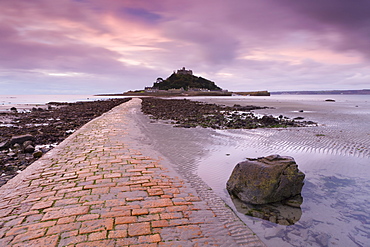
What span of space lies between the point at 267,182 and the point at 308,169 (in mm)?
2684

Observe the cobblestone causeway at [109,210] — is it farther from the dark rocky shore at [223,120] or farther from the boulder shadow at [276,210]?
the dark rocky shore at [223,120]

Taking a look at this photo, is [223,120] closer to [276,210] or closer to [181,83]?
[276,210]

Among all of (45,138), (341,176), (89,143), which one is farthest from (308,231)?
(45,138)

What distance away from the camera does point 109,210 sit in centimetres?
347

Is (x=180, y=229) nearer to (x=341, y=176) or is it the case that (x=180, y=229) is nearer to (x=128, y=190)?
(x=128, y=190)

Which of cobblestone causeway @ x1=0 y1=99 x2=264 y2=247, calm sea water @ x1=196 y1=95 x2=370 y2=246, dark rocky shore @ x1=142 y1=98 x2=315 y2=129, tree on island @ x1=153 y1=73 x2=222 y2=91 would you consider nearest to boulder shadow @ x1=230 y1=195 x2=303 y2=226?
calm sea water @ x1=196 y1=95 x2=370 y2=246

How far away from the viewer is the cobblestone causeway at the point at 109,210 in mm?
2879

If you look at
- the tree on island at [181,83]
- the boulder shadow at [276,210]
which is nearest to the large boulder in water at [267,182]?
the boulder shadow at [276,210]

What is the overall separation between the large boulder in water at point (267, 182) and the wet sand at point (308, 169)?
0.33 metres

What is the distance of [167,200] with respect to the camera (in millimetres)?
3889

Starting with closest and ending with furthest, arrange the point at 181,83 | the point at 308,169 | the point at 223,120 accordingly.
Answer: the point at 308,169 → the point at 223,120 → the point at 181,83

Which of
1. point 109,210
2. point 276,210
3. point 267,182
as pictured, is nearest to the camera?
point 109,210

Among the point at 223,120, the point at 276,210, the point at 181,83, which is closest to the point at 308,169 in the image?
the point at 276,210

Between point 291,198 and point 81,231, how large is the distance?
12.8ft
